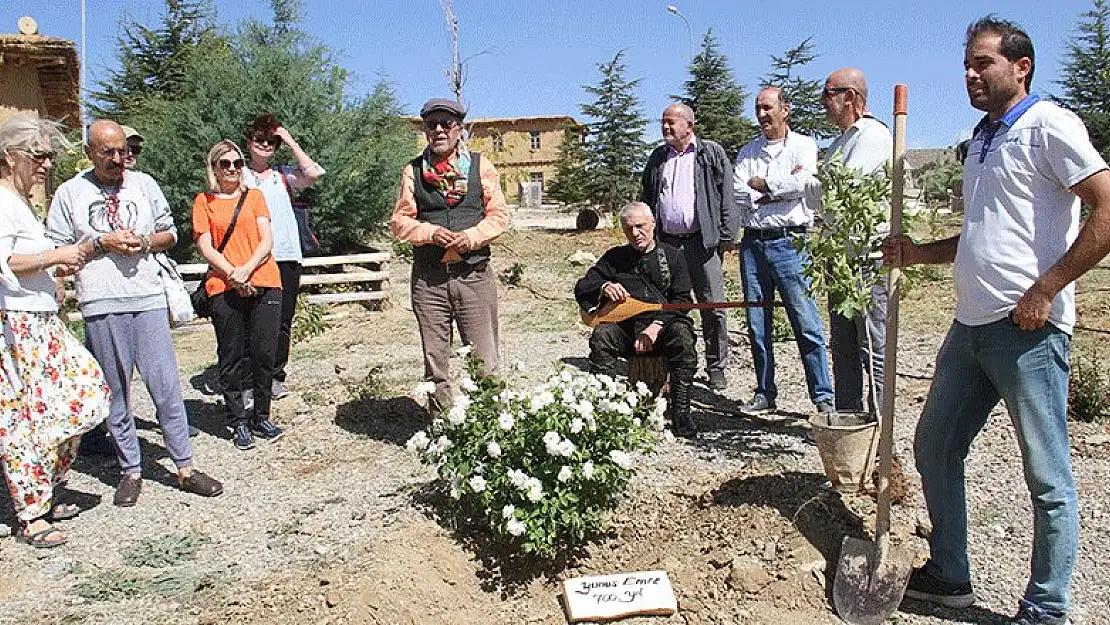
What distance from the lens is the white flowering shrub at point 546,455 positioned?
369 centimetres

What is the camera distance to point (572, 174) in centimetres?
2222

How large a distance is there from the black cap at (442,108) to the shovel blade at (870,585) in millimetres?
3042

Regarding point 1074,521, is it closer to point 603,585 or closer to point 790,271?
point 603,585

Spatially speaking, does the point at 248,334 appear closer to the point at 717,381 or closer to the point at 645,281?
the point at 645,281

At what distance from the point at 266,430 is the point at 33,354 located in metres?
1.78

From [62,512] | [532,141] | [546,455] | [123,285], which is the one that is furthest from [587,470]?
[532,141]

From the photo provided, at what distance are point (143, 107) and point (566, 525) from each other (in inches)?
567

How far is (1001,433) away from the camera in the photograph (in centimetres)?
543

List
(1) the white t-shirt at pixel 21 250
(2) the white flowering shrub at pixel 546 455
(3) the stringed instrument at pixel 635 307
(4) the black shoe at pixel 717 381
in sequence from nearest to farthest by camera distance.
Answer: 1. (2) the white flowering shrub at pixel 546 455
2. (1) the white t-shirt at pixel 21 250
3. (3) the stringed instrument at pixel 635 307
4. (4) the black shoe at pixel 717 381

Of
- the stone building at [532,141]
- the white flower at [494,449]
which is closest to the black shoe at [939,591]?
the white flower at [494,449]

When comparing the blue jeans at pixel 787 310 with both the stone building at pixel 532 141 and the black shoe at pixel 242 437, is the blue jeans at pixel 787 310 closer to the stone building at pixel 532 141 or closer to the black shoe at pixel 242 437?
the black shoe at pixel 242 437

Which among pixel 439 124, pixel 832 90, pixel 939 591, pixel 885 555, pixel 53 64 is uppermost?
pixel 53 64

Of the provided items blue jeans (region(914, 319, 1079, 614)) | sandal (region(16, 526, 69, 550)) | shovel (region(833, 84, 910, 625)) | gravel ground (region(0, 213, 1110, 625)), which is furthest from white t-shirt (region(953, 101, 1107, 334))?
sandal (region(16, 526, 69, 550))

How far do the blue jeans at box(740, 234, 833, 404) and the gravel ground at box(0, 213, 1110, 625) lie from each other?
31 centimetres
